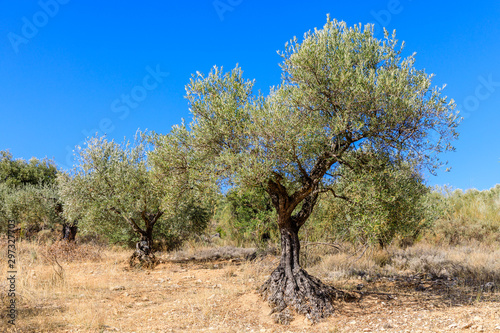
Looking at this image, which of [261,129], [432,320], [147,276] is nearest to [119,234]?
[147,276]

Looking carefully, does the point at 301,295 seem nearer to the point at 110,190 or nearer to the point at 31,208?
the point at 110,190

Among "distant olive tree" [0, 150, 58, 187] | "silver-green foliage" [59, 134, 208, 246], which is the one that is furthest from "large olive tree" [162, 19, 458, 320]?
"distant olive tree" [0, 150, 58, 187]

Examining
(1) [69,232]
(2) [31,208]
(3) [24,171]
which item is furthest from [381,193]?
(3) [24,171]

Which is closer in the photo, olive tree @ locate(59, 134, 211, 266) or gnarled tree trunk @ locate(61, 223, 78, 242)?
olive tree @ locate(59, 134, 211, 266)

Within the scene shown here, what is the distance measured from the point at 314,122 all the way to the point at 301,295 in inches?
202

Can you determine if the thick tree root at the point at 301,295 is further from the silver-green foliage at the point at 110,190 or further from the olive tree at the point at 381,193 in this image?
the silver-green foliage at the point at 110,190

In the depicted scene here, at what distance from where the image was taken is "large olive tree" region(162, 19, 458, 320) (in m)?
9.66

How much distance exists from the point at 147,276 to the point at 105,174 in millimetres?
6546

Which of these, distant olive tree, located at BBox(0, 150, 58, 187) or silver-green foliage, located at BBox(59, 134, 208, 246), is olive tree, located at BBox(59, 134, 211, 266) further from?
distant olive tree, located at BBox(0, 150, 58, 187)

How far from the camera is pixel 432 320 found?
369 inches

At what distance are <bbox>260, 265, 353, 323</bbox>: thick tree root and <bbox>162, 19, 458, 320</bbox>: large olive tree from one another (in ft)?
0.10

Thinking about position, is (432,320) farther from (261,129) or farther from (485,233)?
(485,233)

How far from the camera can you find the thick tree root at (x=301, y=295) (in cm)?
1011

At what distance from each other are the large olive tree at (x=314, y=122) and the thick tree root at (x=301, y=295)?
0.10ft
